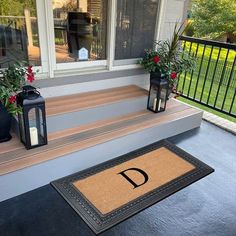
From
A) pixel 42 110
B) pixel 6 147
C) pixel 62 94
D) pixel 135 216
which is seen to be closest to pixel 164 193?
pixel 135 216

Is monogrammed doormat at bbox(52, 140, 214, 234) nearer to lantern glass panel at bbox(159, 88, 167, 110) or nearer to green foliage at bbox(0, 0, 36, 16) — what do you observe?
lantern glass panel at bbox(159, 88, 167, 110)

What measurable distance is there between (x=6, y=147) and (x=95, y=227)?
107 cm

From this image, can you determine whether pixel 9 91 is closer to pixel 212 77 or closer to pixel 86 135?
pixel 86 135

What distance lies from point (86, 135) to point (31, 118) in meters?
0.58

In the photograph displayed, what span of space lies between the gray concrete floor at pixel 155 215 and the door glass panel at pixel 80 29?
161 centimetres

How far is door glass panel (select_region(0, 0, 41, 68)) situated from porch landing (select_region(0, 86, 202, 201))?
562 millimetres

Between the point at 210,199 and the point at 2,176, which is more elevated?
the point at 2,176

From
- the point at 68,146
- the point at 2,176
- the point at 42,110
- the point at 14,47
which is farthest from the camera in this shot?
the point at 14,47

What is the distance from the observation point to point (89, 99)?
2.79 m

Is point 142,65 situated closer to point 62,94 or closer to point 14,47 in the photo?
point 62,94

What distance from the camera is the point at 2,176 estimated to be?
1758mm

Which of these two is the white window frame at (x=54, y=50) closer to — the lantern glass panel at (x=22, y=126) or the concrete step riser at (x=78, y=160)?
the lantern glass panel at (x=22, y=126)

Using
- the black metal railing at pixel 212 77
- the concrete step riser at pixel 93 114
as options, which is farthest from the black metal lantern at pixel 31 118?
the black metal railing at pixel 212 77

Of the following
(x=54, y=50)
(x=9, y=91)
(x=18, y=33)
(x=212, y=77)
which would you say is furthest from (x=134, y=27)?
(x=9, y=91)
